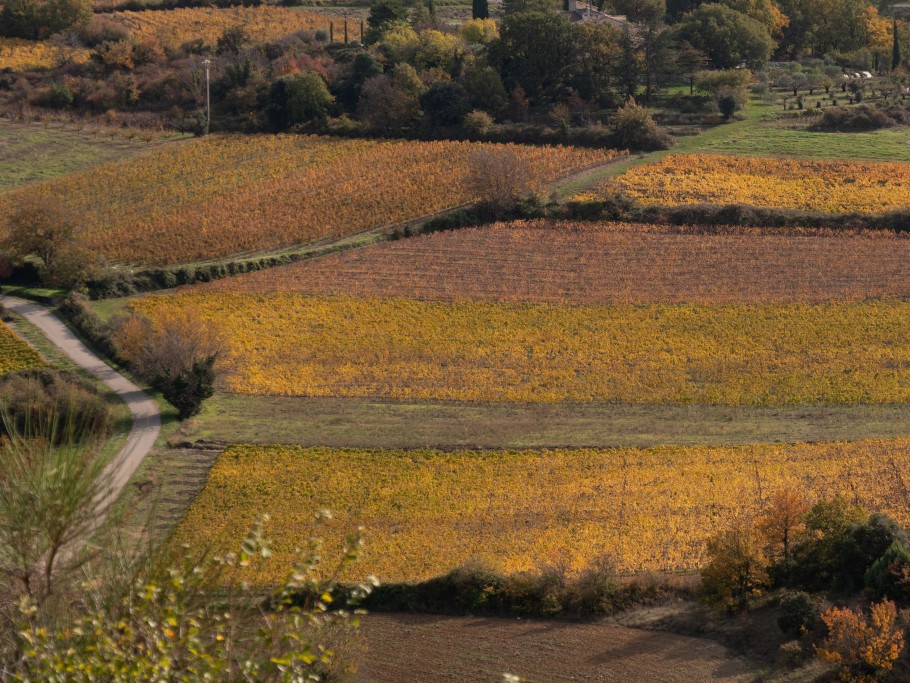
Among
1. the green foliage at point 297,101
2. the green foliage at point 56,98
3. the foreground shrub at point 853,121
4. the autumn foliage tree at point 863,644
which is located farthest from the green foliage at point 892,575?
the green foliage at point 56,98

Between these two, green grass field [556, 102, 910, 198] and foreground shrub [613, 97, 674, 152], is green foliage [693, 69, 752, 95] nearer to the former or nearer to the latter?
Answer: green grass field [556, 102, 910, 198]

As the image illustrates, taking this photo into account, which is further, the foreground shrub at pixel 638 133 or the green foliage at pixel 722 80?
the green foliage at pixel 722 80

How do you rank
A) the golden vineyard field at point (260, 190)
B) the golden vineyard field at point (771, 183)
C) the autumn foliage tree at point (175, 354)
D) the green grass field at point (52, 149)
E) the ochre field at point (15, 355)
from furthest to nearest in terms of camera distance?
the green grass field at point (52, 149)
the golden vineyard field at point (771, 183)
the golden vineyard field at point (260, 190)
the ochre field at point (15, 355)
the autumn foliage tree at point (175, 354)

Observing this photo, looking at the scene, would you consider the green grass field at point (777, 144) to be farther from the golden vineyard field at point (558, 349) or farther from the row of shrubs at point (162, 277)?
the row of shrubs at point (162, 277)

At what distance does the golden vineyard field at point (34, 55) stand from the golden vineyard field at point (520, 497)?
76.4 metres

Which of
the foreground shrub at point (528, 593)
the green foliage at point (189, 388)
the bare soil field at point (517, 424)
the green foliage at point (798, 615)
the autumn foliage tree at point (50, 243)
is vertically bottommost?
the foreground shrub at point (528, 593)

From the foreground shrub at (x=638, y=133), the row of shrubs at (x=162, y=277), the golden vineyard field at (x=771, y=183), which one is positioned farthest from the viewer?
the foreground shrub at (x=638, y=133)

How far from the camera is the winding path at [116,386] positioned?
52.4m

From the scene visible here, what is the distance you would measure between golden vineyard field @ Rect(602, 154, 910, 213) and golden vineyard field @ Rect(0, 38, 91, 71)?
187ft

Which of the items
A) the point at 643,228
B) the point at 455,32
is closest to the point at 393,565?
the point at 643,228

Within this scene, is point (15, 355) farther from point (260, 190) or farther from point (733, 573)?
point (733, 573)

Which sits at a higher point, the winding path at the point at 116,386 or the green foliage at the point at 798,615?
the winding path at the point at 116,386

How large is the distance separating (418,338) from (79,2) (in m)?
76.7

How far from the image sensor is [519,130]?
10000cm
